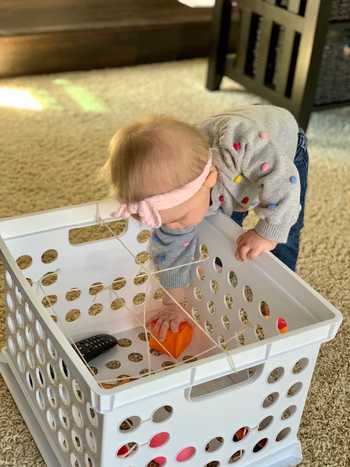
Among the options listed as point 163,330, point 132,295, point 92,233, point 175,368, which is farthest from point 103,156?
point 175,368

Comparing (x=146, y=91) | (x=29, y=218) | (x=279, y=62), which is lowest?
(x=146, y=91)

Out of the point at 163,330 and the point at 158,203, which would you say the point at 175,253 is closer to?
the point at 163,330

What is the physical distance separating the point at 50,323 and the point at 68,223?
25 cm

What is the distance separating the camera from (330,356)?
1172 millimetres

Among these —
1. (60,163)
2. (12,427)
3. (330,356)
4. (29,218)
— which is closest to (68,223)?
(29,218)

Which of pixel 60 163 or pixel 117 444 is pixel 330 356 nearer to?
pixel 117 444

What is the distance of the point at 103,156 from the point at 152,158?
86 centimetres

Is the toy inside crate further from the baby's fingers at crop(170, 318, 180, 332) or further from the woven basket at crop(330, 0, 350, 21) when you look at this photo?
the woven basket at crop(330, 0, 350, 21)

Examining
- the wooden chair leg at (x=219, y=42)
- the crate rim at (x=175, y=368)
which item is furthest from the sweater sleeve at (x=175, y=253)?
the wooden chair leg at (x=219, y=42)

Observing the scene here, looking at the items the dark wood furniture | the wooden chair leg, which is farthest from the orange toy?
the wooden chair leg

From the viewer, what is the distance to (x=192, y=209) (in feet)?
3.07

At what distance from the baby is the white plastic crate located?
43 mm

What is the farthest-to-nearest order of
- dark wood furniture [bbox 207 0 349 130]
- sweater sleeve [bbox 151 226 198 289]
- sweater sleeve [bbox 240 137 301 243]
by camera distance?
dark wood furniture [bbox 207 0 349 130] → sweater sleeve [bbox 151 226 198 289] → sweater sleeve [bbox 240 137 301 243]

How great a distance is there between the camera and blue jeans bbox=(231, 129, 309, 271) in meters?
1.12
